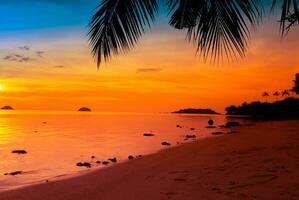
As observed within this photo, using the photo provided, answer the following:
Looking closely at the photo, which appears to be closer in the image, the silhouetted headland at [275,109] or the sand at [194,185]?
the sand at [194,185]

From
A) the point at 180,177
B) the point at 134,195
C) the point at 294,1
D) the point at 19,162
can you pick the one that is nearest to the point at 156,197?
the point at 134,195

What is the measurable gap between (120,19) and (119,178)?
7392mm

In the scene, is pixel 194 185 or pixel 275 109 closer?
pixel 194 185

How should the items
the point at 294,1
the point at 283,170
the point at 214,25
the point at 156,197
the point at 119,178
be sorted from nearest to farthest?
the point at 294,1, the point at 214,25, the point at 156,197, the point at 283,170, the point at 119,178

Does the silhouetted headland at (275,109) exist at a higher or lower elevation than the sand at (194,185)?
higher

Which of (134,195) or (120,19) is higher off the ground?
Result: (120,19)

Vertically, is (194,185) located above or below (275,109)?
below

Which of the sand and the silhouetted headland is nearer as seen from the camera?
the sand

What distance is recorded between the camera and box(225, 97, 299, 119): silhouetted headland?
84744 millimetres

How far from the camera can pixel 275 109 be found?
101 m

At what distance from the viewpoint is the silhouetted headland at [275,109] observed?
278ft

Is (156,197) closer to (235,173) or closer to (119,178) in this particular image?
(235,173)

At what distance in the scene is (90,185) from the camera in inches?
379

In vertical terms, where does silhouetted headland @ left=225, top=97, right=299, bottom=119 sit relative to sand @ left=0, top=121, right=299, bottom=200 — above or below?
above
